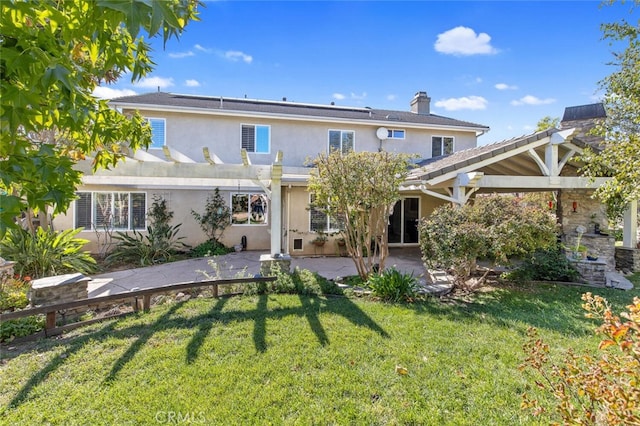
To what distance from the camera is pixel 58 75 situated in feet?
4.62

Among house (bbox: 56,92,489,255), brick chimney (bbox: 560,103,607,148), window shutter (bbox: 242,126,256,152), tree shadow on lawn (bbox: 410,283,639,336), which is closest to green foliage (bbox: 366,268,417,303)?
tree shadow on lawn (bbox: 410,283,639,336)

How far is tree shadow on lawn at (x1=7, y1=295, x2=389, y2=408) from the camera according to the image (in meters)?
4.17

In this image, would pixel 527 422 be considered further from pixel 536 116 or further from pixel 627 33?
pixel 536 116

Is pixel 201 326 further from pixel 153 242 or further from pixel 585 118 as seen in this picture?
pixel 585 118

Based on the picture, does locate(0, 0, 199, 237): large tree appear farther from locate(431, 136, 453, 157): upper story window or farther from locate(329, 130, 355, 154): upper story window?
locate(431, 136, 453, 157): upper story window

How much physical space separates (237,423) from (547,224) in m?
8.41

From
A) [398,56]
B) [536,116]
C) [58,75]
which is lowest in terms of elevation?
[58,75]

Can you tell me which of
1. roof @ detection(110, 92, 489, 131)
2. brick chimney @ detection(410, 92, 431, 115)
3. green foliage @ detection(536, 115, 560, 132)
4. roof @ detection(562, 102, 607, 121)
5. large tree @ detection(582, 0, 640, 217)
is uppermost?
green foliage @ detection(536, 115, 560, 132)

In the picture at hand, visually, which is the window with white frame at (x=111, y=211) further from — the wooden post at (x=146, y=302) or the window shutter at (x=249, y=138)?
the wooden post at (x=146, y=302)

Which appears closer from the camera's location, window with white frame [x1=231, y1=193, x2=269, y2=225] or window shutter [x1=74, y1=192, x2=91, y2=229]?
window shutter [x1=74, y1=192, x2=91, y2=229]

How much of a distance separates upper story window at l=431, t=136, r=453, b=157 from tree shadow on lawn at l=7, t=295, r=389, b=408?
41.9ft

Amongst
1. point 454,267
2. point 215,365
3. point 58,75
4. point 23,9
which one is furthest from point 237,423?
point 454,267

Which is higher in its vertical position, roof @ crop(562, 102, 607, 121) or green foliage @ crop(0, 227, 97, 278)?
roof @ crop(562, 102, 607, 121)

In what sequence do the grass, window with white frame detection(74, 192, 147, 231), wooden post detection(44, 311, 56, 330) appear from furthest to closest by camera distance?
window with white frame detection(74, 192, 147, 231)
wooden post detection(44, 311, 56, 330)
the grass
